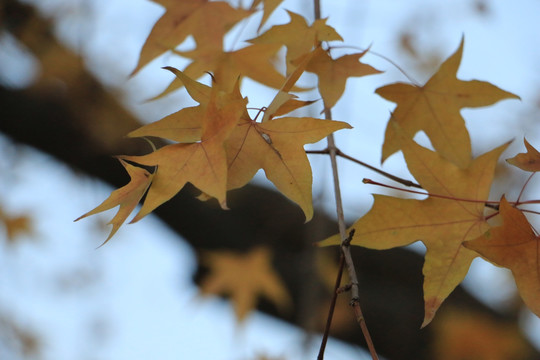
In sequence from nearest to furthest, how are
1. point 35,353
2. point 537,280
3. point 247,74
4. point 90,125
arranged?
point 537,280, point 247,74, point 90,125, point 35,353

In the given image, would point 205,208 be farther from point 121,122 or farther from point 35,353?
point 35,353

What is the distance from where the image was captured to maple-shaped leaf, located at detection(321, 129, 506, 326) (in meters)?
0.62

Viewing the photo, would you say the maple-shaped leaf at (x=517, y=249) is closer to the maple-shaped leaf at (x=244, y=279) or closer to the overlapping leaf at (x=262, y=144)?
the overlapping leaf at (x=262, y=144)

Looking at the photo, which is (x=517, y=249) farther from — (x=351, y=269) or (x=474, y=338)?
(x=474, y=338)

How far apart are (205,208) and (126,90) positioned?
0.64 metres

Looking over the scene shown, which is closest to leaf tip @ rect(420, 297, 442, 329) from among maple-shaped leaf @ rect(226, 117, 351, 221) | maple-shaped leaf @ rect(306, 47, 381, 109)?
maple-shaped leaf @ rect(226, 117, 351, 221)

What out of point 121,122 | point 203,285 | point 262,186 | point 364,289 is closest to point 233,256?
point 203,285

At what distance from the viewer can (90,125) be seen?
2.03 meters

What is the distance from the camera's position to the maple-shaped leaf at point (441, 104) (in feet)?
2.61

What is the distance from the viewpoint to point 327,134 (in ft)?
1.94

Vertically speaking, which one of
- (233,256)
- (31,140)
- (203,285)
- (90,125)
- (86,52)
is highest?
(86,52)

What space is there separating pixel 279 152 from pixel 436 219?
212 mm

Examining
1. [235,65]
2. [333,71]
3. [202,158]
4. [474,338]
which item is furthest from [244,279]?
[202,158]

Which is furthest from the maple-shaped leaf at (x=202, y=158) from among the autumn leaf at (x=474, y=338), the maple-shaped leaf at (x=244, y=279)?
the autumn leaf at (x=474, y=338)
